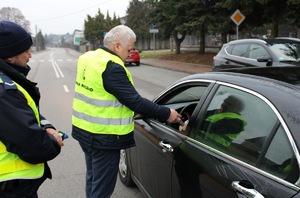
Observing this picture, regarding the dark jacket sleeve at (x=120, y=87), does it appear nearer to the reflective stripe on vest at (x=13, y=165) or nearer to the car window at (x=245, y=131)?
the car window at (x=245, y=131)

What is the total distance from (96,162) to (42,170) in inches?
28.2

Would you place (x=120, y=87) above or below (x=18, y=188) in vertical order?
above

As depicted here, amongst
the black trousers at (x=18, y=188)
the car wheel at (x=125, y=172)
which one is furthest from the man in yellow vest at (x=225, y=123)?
the car wheel at (x=125, y=172)

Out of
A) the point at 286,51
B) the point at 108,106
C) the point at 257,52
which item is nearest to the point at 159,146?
the point at 108,106

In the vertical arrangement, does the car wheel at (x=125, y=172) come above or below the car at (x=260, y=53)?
below

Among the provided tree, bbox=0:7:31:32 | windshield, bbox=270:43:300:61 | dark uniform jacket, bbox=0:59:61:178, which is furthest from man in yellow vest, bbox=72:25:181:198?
tree, bbox=0:7:31:32

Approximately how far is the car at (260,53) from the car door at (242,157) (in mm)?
5796

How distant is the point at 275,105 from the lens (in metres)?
1.92

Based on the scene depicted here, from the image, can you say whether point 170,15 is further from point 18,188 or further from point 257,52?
point 18,188

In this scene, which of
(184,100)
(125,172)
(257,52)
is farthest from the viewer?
(257,52)

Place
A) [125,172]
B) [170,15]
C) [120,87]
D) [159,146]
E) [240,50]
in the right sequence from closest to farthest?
[120,87] < [159,146] < [125,172] < [240,50] < [170,15]

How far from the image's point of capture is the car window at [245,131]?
1811 mm

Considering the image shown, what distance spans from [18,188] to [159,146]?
125cm

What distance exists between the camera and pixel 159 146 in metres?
2.86
